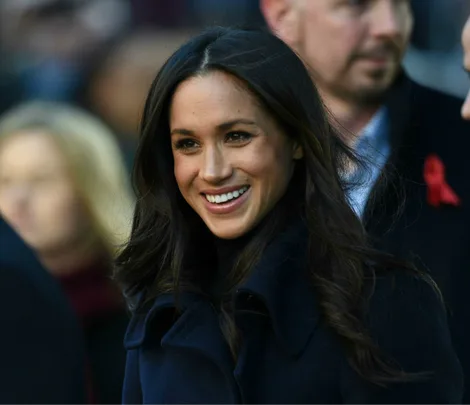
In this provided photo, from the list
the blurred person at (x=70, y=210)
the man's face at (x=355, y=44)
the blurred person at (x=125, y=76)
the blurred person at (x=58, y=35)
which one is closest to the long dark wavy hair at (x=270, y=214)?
the man's face at (x=355, y=44)

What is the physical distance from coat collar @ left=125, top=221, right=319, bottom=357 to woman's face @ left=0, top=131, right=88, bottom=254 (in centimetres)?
245

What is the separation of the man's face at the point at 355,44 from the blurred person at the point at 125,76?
2.16 metres

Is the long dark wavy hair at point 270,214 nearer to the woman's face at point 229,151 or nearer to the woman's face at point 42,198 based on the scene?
the woman's face at point 229,151

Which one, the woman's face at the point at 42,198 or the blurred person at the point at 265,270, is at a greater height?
the blurred person at the point at 265,270

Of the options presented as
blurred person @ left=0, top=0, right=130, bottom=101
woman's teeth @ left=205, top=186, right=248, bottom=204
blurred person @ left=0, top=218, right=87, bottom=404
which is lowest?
blurred person @ left=0, top=0, right=130, bottom=101

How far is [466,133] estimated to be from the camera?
361cm

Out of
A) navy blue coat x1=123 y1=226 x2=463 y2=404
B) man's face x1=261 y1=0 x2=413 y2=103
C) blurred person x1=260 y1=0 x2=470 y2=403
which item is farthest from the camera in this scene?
man's face x1=261 y1=0 x2=413 y2=103

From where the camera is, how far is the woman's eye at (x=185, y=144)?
8.49ft

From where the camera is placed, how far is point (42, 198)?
5.03 m

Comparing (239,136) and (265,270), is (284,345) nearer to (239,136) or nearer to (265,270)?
(265,270)

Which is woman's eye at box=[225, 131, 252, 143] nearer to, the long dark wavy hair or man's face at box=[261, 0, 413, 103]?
the long dark wavy hair

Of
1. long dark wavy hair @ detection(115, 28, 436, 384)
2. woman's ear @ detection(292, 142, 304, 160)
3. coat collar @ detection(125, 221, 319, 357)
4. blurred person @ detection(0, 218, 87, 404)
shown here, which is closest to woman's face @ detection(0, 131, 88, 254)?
blurred person @ detection(0, 218, 87, 404)

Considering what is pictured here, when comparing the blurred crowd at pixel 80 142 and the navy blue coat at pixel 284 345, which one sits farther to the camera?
the blurred crowd at pixel 80 142

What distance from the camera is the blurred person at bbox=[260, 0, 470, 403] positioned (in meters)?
3.37
